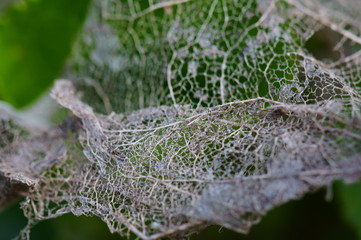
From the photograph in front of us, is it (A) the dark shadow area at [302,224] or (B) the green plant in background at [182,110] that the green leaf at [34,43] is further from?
(A) the dark shadow area at [302,224]

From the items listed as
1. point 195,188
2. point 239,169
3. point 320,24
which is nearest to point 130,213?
point 195,188

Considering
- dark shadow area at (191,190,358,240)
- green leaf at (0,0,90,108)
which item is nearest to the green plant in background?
green leaf at (0,0,90,108)

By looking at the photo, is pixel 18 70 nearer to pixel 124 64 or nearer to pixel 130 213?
pixel 124 64

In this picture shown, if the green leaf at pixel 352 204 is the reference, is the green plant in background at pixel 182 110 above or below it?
above

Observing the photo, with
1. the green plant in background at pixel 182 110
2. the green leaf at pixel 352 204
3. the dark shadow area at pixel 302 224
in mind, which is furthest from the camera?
the dark shadow area at pixel 302 224

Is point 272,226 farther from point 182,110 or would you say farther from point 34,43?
point 34,43

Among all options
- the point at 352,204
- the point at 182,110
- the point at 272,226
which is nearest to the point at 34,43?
the point at 182,110

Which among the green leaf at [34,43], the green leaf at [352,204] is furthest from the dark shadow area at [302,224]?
the green leaf at [34,43]
